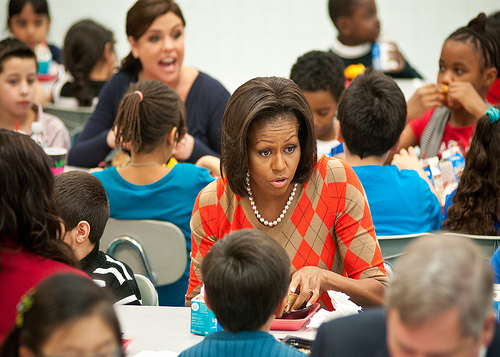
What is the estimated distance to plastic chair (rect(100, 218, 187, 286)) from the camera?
2.75 meters

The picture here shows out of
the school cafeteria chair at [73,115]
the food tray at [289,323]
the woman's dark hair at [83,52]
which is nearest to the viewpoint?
the food tray at [289,323]

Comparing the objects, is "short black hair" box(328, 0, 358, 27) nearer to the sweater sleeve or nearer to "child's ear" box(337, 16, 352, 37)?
"child's ear" box(337, 16, 352, 37)

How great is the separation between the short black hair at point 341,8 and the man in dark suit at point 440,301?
4.50 meters

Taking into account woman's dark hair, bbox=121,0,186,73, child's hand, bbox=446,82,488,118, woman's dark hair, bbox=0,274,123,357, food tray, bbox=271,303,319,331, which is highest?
woman's dark hair, bbox=121,0,186,73

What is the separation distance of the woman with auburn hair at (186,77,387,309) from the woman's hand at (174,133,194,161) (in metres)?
1.04

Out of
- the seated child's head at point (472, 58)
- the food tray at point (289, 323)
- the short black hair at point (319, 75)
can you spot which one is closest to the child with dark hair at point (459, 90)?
the seated child's head at point (472, 58)

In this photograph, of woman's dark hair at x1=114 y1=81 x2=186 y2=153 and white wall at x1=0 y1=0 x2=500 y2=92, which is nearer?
woman's dark hair at x1=114 y1=81 x2=186 y2=153

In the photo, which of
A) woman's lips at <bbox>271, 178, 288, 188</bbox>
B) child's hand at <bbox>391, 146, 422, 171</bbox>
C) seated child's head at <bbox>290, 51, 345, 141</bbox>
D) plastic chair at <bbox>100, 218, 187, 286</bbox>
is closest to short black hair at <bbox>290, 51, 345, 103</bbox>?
seated child's head at <bbox>290, 51, 345, 141</bbox>

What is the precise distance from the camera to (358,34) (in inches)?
212

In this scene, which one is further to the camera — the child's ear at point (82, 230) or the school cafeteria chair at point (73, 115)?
the school cafeteria chair at point (73, 115)

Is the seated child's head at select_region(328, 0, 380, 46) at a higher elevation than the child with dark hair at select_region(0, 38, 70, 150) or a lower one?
higher

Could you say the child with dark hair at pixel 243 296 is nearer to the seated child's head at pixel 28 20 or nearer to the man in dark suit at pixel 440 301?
the man in dark suit at pixel 440 301

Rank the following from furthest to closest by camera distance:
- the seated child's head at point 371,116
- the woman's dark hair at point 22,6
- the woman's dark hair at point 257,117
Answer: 1. the woman's dark hair at point 22,6
2. the seated child's head at point 371,116
3. the woman's dark hair at point 257,117

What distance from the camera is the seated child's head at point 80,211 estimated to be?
7.45ft
